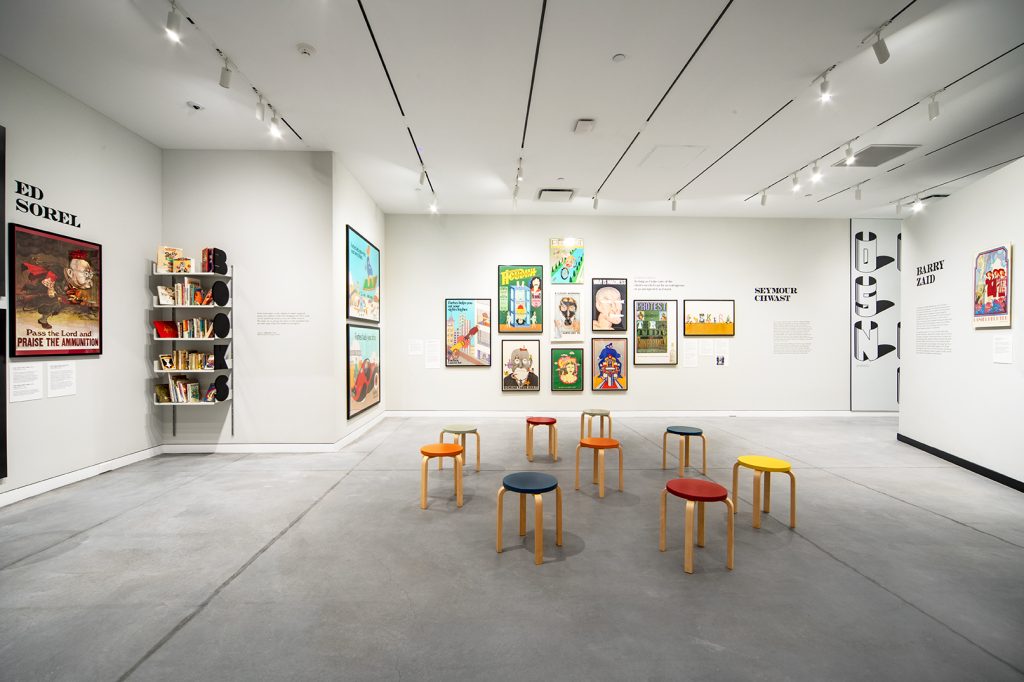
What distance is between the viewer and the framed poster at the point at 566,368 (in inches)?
333

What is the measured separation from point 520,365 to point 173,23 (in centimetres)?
658

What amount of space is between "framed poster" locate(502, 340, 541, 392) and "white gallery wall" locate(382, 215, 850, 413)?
5.8 inches

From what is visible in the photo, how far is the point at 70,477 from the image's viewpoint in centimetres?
437

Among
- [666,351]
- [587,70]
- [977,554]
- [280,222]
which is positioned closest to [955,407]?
[977,554]

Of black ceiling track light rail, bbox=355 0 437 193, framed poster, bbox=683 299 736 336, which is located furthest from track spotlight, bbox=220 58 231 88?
framed poster, bbox=683 299 736 336

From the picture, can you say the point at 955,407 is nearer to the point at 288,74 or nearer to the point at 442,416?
the point at 442,416

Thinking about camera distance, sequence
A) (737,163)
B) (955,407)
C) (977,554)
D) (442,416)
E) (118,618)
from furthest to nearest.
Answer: (442,416) < (737,163) < (955,407) < (977,554) < (118,618)

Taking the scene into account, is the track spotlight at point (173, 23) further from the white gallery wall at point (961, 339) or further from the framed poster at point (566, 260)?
the white gallery wall at point (961, 339)

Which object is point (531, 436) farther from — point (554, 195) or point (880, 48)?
point (880, 48)

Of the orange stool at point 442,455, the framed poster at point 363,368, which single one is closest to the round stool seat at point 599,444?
the orange stool at point 442,455

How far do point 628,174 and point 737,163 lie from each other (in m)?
1.49

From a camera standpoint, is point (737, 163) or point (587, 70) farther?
point (737, 163)

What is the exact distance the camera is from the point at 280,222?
5.67 meters

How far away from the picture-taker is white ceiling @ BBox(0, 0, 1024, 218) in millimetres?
3266
